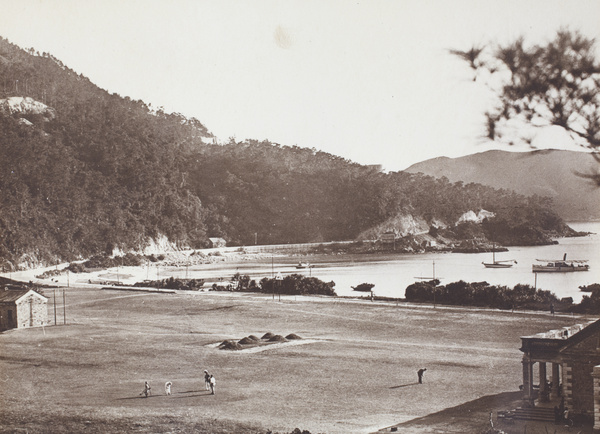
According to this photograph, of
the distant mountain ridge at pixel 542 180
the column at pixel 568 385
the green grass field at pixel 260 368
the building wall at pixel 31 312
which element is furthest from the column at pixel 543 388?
the distant mountain ridge at pixel 542 180

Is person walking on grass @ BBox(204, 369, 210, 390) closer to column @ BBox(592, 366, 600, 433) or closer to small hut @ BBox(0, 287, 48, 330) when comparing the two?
column @ BBox(592, 366, 600, 433)

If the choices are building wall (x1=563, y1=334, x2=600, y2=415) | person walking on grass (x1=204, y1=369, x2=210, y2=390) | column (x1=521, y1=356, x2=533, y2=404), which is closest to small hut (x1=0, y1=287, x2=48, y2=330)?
person walking on grass (x1=204, y1=369, x2=210, y2=390)

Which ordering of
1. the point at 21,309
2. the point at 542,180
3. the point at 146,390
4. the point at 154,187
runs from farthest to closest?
the point at 154,187 < the point at 542,180 < the point at 21,309 < the point at 146,390

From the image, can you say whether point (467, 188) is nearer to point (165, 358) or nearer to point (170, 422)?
point (165, 358)

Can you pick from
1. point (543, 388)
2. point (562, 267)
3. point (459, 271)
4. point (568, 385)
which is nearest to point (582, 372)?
point (568, 385)

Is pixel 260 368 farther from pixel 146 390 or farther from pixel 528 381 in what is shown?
pixel 528 381

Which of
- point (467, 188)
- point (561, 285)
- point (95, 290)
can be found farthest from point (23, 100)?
point (561, 285)

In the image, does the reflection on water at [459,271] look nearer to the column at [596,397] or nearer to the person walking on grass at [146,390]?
the person walking on grass at [146,390]
